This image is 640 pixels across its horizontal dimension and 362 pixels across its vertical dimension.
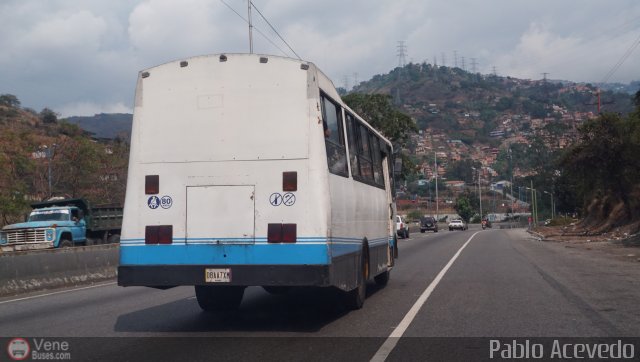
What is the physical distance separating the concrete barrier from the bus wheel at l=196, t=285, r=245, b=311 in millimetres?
6658

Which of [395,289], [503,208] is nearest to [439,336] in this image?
[395,289]

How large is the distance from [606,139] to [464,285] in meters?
31.2

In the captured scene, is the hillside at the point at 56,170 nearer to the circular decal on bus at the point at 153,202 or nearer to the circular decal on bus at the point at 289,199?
the circular decal on bus at the point at 153,202

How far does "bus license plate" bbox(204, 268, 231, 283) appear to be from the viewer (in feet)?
29.9

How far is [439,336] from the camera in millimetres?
8820

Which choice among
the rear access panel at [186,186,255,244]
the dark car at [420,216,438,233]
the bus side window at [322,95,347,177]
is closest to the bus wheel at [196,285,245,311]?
the rear access panel at [186,186,255,244]

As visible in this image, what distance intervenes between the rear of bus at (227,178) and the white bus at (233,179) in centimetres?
1

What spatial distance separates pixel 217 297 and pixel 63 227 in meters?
19.6

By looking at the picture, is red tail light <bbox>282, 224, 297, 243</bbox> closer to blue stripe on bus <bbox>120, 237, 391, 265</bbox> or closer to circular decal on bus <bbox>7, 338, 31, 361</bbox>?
blue stripe on bus <bbox>120, 237, 391, 265</bbox>

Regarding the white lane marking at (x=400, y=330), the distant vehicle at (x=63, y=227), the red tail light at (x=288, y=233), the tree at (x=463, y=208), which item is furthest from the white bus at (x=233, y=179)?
the tree at (x=463, y=208)

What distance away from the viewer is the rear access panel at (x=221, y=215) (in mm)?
9164

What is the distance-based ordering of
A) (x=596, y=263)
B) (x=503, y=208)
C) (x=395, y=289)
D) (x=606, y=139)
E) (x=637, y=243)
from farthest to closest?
(x=503, y=208), (x=606, y=139), (x=637, y=243), (x=596, y=263), (x=395, y=289)

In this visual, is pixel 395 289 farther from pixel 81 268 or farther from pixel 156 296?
pixel 81 268

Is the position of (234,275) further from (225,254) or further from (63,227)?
(63,227)
